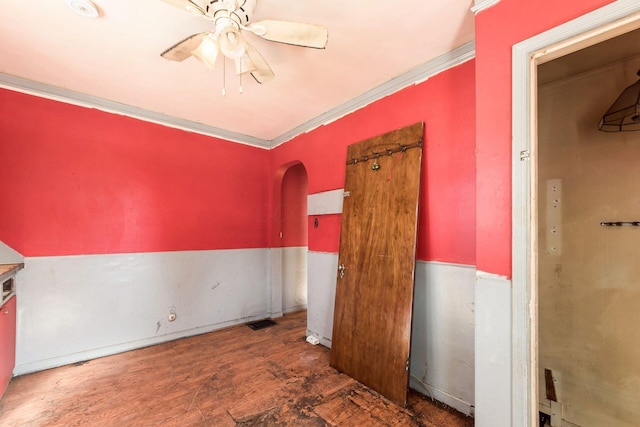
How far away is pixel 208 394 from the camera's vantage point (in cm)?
216

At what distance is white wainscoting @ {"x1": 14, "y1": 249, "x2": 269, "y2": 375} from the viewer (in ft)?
8.12

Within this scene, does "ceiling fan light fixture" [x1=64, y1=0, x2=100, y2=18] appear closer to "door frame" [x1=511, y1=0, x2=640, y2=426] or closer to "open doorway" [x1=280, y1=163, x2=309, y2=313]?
"door frame" [x1=511, y1=0, x2=640, y2=426]

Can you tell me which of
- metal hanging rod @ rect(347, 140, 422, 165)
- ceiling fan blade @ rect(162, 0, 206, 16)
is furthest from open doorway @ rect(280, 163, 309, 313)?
ceiling fan blade @ rect(162, 0, 206, 16)

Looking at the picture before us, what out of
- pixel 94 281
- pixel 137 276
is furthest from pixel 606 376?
pixel 94 281

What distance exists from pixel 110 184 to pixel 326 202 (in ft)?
7.75

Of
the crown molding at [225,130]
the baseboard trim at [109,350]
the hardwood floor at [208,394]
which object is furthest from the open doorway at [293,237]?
the hardwood floor at [208,394]

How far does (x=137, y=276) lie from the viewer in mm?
2971

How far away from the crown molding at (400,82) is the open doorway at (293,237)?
1125 mm

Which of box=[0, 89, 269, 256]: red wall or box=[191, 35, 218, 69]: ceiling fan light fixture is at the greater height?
box=[191, 35, 218, 69]: ceiling fan light fixture

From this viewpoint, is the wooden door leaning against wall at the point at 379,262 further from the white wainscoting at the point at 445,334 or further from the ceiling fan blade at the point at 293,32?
the ceiling fan blade at the point at 293,32

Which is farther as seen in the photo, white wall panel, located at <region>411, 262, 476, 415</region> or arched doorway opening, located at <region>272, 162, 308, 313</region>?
arched doorway opening, located at <region>272, 162, 308, 313</region>

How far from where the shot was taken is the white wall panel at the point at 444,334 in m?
1.88

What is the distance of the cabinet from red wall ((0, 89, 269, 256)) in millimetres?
346

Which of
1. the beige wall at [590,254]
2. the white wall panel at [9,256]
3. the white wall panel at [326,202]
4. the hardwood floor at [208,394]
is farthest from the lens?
the white wall panel at [326,202]
